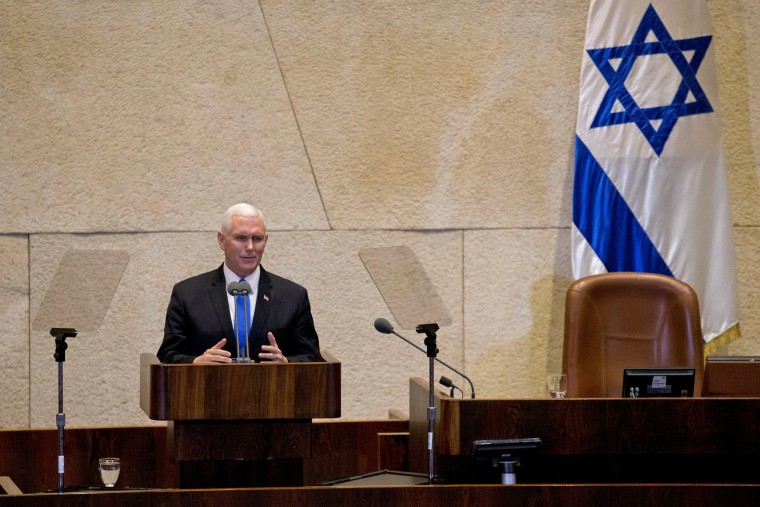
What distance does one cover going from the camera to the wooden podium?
3.46 meters

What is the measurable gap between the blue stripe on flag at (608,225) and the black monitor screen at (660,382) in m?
1.74

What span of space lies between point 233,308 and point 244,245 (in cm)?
26

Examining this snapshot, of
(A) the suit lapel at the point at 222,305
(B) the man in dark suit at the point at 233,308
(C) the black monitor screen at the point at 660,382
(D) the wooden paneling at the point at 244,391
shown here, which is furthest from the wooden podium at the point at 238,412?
(C) the black monitor screen at the point at 660,382

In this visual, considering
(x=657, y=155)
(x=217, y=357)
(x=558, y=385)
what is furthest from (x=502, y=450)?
(x=657, y=155)

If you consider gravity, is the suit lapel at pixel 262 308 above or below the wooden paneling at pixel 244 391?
above

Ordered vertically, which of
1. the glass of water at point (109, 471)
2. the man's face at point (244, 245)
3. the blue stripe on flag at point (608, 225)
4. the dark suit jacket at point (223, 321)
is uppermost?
the blue stripe on flag at point (608, 225)

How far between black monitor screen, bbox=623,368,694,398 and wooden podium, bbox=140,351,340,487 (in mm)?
1040

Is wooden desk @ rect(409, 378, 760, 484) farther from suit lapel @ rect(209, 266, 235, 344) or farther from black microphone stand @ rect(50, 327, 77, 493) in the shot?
black microphone stand @ rect(50, 327, 77, 493)

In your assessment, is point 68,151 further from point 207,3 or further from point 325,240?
point 325,240

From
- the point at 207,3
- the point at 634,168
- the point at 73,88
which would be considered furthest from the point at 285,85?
the point at 634,168

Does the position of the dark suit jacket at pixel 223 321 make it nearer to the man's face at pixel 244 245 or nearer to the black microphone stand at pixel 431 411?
the man's face at pixel 244 245

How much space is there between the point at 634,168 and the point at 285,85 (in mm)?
1857

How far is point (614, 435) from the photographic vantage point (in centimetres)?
359

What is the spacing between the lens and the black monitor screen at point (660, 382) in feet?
12.4
